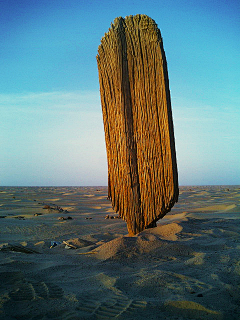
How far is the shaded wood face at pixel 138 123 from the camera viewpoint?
10.0ft

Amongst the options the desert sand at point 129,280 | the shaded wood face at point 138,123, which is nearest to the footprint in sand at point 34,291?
the desert sand at point 129,280

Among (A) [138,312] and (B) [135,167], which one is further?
(B) [135,167]

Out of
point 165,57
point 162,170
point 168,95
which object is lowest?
point 162,170

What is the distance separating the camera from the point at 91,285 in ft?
5.65

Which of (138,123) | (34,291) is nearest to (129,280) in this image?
(34,291)

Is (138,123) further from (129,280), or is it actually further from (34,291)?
(34,291)

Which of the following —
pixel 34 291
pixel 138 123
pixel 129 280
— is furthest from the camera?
pixel 138 123

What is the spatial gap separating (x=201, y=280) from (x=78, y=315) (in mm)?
948

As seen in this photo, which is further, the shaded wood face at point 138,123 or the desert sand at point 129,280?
the shaded wood face at point 138,123

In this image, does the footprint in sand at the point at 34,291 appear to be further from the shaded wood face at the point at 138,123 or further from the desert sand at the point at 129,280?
the shaded wood face at the point at 138,123

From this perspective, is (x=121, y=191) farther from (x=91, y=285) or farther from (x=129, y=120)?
(x=91, y=285)

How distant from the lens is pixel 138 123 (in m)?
3.28

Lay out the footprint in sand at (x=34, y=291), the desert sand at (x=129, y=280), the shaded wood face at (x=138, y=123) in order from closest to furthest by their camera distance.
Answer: the desert sand at (x=129, y=280)
the footprint in sand at (x=34, y=291)
the shaded wood face at (x=138, y=123)

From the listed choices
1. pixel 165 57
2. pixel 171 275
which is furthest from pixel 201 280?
pixel 165 57
